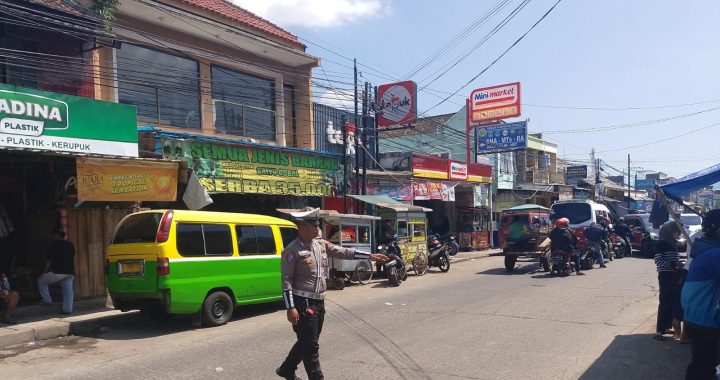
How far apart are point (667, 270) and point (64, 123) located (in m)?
10.4

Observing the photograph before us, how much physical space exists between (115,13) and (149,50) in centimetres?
130

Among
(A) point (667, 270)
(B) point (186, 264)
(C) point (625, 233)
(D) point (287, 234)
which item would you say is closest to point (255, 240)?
(D) point (287, 234)

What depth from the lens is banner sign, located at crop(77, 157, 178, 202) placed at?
10336 millimetres

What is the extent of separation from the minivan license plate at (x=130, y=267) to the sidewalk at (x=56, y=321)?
122 cm

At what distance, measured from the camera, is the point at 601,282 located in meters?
14.6

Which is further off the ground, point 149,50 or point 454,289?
point 149,50

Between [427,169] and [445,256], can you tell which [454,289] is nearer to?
[445,256]

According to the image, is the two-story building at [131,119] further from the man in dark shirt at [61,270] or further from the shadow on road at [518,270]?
the shadow on road at [518,270]

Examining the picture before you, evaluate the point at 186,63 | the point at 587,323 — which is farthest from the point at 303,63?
the point at 587,323

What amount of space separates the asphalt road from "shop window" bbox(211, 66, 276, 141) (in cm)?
745

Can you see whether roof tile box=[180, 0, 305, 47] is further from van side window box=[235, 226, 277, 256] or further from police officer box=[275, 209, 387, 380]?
police officer box=[275, 209, 387, 380]

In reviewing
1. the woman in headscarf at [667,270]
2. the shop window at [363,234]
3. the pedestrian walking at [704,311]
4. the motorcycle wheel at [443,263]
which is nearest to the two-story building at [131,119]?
the shop window at [363,234]

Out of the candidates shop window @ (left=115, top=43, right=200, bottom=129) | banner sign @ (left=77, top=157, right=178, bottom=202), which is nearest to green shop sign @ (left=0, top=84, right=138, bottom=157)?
banner sign @ (left=77, top=157, right=178, bottom=202)

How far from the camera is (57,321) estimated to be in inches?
374
